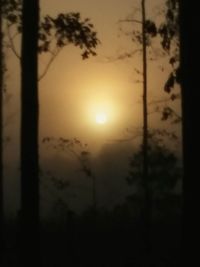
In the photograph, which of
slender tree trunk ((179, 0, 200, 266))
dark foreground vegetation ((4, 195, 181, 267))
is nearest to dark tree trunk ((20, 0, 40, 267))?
dark foreground vegetation ((4, 195, 181, 267))

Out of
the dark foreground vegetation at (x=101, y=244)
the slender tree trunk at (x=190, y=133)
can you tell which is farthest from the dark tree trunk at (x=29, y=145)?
the slender tree trunk at (x=190, y=133)

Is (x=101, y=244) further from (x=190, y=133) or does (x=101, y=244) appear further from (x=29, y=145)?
(x=190, y=133)

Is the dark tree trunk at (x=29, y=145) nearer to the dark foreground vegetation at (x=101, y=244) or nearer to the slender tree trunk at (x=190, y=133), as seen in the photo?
the dark foreground vegetation at (x=101, y=244)

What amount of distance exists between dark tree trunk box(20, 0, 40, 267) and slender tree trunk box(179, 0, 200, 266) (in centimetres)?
530

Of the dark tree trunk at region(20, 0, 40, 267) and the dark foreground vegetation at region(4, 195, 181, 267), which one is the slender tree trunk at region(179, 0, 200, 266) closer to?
the dark tree trunk at region(20, 0, 40, 267)

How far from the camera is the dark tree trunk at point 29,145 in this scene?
42.5 ft

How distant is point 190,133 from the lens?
798 centimetres

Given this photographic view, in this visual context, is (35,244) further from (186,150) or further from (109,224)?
(109,224)

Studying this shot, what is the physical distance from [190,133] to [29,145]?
5.57 meters

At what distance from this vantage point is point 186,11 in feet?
26.8

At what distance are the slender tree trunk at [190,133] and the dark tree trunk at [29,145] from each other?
5296mm

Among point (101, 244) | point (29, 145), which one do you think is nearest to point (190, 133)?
point (29, 145)

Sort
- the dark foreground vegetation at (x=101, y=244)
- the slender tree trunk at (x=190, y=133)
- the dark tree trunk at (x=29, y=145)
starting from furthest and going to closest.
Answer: the dark foreground vegetation at (x=101, y=244) → the dark tree trunk at (x=29, y=145) → the slender tree trunk at (x=190, y=133)

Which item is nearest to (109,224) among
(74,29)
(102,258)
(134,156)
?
(102,258)
